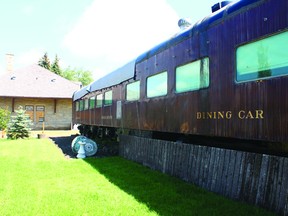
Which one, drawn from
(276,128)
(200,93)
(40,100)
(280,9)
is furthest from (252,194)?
(40,100)

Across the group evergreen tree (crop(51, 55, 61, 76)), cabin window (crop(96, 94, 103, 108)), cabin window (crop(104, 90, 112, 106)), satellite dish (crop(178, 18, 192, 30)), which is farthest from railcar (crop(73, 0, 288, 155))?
evergreen tree (crop(51, 55, 61, 76))

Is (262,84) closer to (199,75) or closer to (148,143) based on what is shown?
(199,75)

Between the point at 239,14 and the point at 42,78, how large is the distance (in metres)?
29.6

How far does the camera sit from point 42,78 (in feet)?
107

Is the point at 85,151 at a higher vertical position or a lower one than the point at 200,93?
lower

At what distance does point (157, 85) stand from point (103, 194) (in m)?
3.46

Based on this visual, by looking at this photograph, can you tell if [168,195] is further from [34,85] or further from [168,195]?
[34,85]

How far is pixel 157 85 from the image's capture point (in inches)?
326

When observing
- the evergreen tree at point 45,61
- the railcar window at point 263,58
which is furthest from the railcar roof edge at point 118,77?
the evergreen tree at point 45,61

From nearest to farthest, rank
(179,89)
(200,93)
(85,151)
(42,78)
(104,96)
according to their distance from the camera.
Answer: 1. (200,93)
2. (179,89)
3. (85,151)
4. (104,96)
5. (42,78)

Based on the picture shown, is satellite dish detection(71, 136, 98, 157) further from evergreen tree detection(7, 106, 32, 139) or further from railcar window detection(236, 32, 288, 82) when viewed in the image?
evergreen tree detection(7, 106, 32, 139)

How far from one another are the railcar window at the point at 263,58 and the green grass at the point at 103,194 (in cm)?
193

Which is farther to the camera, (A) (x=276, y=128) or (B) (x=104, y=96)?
(B) (x=104, y=96)

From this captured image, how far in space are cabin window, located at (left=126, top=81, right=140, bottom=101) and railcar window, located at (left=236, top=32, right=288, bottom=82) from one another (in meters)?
4.61
